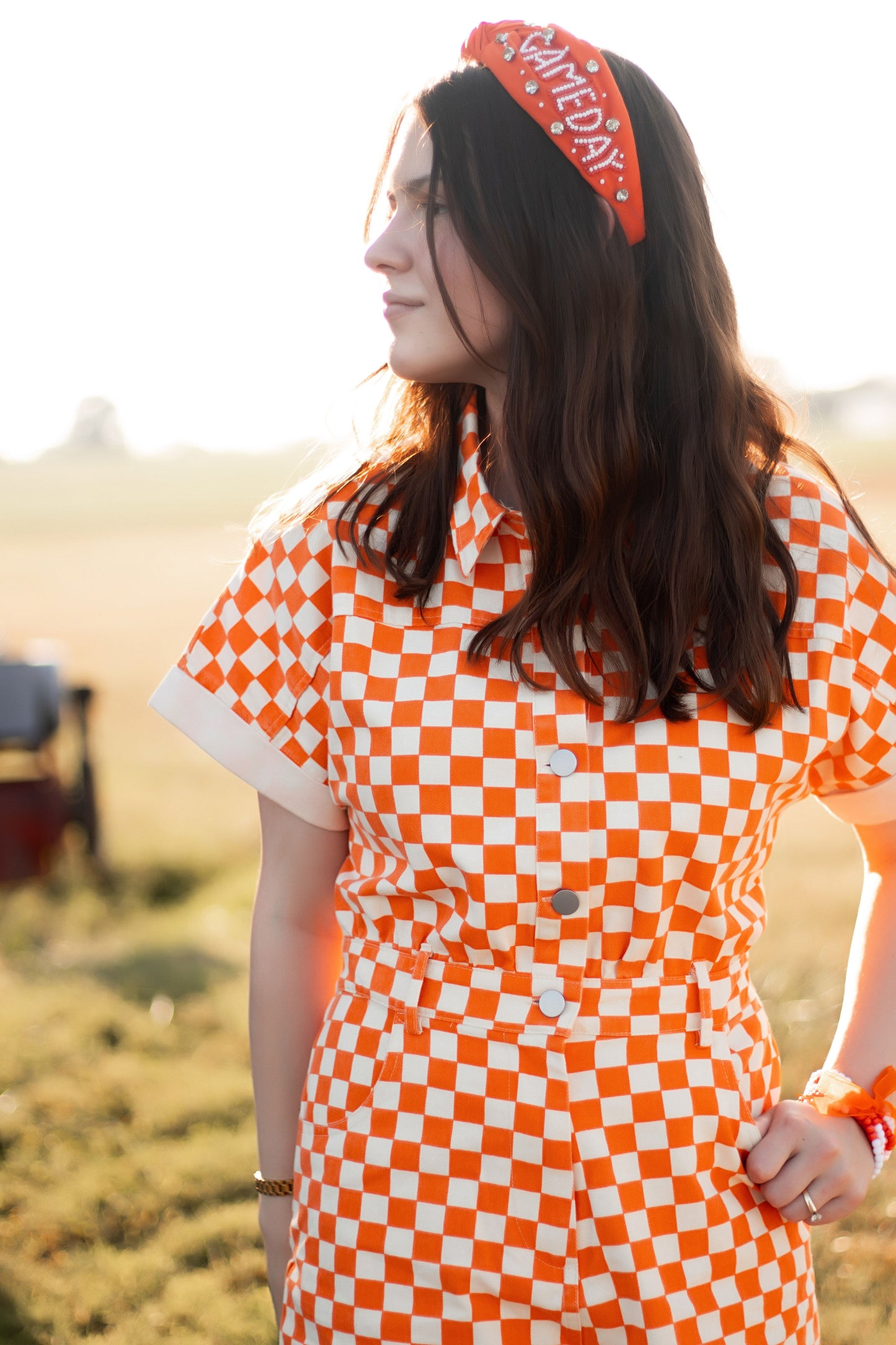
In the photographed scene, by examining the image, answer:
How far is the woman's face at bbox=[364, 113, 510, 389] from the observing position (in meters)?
1.15

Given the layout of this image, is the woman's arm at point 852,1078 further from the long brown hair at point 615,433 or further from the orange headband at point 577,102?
the orange headband at point 577,102

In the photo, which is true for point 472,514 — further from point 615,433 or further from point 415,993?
point 415,993

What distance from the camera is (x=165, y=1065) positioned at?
3.16m

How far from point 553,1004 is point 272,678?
17.7 inches

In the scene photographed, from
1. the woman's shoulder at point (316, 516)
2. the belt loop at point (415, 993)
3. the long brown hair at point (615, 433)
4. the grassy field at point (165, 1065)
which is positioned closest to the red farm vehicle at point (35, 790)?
the grassy field at point (165, 1065)

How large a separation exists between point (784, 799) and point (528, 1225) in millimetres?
483

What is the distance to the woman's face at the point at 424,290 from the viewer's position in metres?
1.15

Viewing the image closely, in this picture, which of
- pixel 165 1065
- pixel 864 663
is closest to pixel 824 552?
pixel 864 663

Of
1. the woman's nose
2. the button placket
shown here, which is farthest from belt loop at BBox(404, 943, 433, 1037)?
the woman's nose

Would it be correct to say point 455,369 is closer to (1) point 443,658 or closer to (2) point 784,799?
(1) point 443,658

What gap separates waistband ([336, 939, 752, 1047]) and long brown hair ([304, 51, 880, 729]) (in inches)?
10.3

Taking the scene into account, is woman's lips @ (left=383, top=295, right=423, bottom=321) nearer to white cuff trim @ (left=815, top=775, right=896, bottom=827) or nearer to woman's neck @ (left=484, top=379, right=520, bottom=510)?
woman's neck @ (left=484, top=379, right=520, bottom=510)

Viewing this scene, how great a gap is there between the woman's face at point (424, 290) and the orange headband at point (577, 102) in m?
0.11

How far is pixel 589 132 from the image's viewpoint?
1129mm
